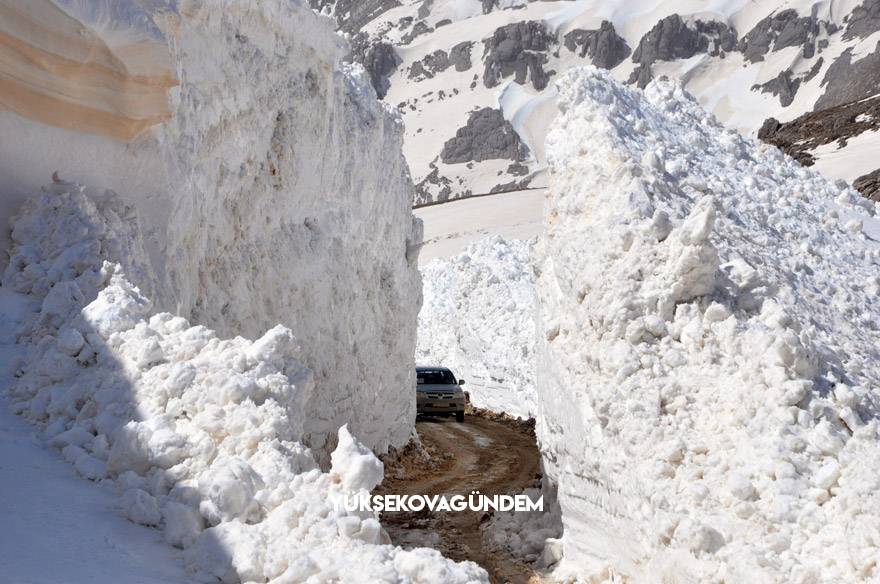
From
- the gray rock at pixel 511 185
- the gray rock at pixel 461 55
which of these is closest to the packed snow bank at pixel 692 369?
the gray rock at pixel 511 185

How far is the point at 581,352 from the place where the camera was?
9594 millimetres

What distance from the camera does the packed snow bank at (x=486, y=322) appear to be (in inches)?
1112

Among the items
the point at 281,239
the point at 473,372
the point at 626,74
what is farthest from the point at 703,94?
the point at 281,239

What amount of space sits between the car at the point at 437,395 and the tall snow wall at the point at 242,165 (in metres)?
5.24

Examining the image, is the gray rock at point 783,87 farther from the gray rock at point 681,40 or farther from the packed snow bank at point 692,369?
the packed snow bank at point 692,369

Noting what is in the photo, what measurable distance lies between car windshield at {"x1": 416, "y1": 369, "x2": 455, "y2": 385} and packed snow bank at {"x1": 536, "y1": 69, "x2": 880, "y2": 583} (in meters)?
13.0

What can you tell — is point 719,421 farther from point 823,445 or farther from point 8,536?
point 8,536

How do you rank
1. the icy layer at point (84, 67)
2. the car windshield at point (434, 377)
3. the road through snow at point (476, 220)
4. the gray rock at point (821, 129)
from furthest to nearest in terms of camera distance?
the road through snow at point (476, 220) → the gray rock at point (821, 129) → the car windshield at point (434, 377) → the icy layer at point (84, 67)

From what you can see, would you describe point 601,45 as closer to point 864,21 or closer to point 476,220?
point 864,21

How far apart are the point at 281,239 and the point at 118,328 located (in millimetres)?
6405

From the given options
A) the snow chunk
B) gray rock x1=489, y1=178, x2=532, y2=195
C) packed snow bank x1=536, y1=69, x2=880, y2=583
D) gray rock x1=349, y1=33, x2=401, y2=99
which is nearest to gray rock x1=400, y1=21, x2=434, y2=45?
gray rock x1=349, y1=33, x2=401, y2=99

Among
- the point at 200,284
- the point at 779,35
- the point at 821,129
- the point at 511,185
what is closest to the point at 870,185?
the point at 821,129

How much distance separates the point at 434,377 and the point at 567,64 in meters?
92.9

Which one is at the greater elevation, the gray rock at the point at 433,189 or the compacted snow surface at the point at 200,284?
the compacted snow surface at the point at 200,284
